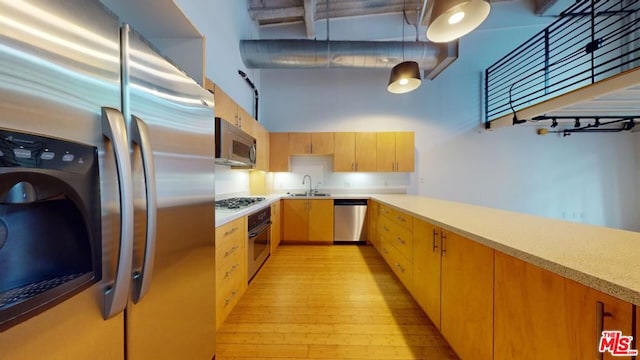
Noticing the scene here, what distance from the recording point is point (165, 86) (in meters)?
0.85

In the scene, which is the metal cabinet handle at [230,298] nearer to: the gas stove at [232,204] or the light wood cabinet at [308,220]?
the gas stove at [232,204]

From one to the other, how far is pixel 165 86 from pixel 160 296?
76cm

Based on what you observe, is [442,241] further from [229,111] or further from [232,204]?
[229,111]

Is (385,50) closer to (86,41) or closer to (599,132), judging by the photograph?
(86,41)

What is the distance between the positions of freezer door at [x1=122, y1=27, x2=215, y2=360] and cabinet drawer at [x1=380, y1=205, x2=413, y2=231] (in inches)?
68.9

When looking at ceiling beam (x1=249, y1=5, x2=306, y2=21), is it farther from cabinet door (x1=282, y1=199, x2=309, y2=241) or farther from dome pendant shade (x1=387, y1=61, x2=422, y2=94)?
cabinet door (x1=282, y1=199, x2=309, y2=241)

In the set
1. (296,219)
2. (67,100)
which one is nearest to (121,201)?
(67,100)

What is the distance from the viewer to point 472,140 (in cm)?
455

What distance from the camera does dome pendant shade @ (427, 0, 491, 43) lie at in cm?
148

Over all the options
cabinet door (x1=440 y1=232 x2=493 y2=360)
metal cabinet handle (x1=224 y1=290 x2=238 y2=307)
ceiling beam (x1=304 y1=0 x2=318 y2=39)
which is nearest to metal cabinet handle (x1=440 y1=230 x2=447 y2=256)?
cabinet door (x1=440 y1=232 x2=493 y2=360)

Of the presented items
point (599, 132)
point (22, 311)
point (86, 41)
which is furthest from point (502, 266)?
point (599, 132)

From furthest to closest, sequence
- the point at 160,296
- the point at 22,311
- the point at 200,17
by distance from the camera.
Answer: the point at 200,17
the point at 160,296
the point at 22,311

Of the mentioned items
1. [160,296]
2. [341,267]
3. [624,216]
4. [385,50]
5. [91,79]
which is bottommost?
[341,267]

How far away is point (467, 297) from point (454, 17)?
1.85 metres
